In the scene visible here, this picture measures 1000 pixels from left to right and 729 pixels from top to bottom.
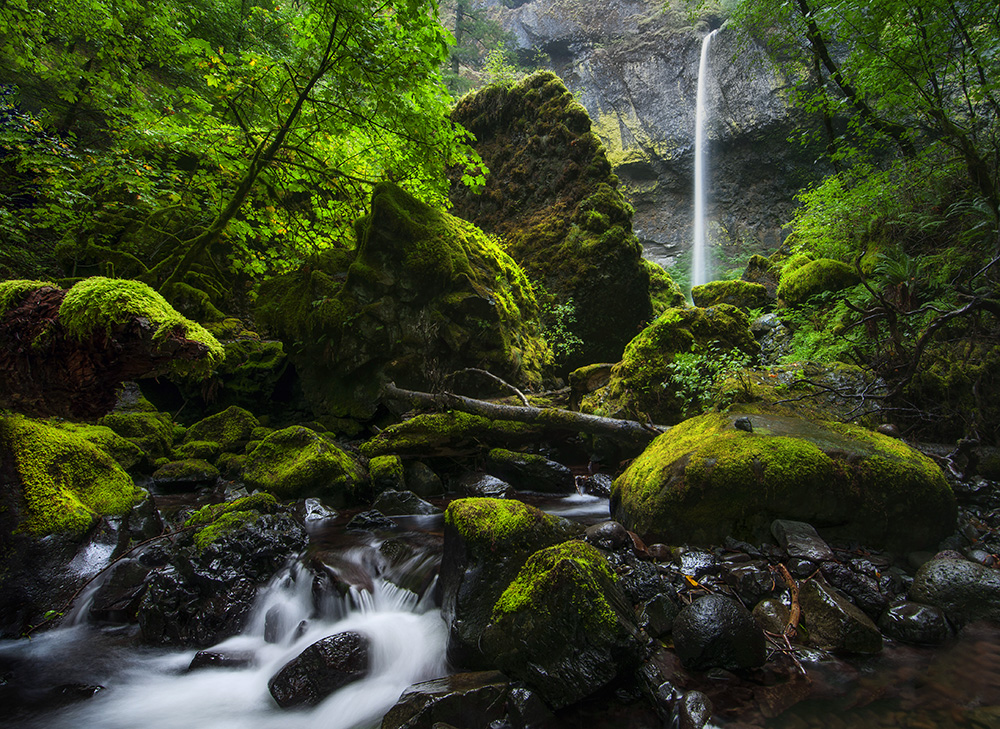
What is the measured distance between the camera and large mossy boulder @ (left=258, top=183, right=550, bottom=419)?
7902mm

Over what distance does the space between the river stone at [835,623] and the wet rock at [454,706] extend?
1.92 m

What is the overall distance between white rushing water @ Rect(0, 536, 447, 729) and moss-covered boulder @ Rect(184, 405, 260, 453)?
16.4 ft

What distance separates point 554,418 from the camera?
615cm

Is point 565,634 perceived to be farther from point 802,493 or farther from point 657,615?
point 802,493

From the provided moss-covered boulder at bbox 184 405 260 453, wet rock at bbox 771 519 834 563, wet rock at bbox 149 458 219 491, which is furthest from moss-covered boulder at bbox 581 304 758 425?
moss-covered boulder at bbox 184 405 260 453

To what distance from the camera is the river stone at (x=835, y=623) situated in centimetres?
260

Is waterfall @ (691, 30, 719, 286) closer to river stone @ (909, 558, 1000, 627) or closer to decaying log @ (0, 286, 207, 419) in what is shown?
river stone @ (909, 558, 1000, 627)

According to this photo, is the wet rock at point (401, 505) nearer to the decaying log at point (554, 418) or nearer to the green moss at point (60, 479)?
the decaying log at point (554, 418)

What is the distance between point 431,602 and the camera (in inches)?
142

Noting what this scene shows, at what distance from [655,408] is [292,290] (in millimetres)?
7226

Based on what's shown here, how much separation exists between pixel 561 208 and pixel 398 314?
5.81m

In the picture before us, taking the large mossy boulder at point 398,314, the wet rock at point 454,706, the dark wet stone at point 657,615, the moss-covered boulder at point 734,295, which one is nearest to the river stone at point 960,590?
the dark wet stone at point 657,615

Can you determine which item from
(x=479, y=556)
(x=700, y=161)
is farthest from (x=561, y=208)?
(x=700, y=161)

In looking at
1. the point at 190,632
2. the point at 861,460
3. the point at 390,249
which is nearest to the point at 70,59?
the point at 390,249
